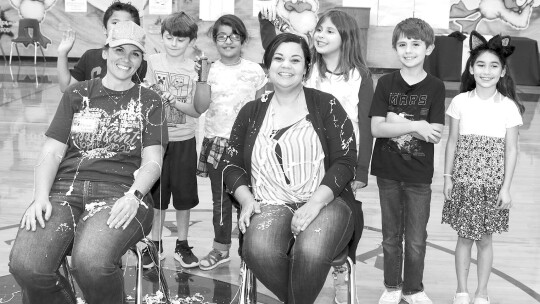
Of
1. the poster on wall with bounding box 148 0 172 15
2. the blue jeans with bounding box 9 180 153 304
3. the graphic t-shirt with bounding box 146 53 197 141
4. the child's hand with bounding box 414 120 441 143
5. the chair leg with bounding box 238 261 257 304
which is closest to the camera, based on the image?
the blue jeans with bounding box 9 180 153 304

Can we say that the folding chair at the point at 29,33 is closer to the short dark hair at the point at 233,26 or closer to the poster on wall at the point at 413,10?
the poster on wall at the point at 413,10

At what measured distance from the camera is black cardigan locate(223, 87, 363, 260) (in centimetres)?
258

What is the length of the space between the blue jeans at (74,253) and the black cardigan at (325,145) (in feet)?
1.30

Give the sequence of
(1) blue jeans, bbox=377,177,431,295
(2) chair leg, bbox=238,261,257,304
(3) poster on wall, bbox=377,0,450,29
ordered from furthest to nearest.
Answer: (3) poster on wall, bbox=377,0,450,29
(1) blue jeans, bbox=377,177,431,295
(2) chair leg, bbox=238,261,257,304

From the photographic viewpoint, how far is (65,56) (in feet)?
11.1

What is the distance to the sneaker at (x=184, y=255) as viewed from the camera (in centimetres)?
350

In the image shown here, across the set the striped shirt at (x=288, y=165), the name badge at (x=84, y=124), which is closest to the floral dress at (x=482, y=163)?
the striped shirt at (x=288, y=165)

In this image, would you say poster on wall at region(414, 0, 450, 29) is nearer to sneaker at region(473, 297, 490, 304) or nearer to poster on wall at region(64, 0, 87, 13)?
poster on wall at region(64, 0, 87, 13)

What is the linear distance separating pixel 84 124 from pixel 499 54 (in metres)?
1.73

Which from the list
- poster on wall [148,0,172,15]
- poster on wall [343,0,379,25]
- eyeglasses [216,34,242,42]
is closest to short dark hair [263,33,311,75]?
eyeglasses [216,34,242,42]

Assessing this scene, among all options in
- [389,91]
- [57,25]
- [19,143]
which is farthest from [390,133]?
[57,25]

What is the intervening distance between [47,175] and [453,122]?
1.67 metres

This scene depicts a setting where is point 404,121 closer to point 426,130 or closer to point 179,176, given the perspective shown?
point 426,130

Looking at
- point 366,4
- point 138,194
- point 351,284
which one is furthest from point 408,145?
point 366,4
